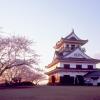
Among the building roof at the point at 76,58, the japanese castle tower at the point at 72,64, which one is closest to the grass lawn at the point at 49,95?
the japanese castle tower at the point at 72,64

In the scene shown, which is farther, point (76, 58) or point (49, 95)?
point (76, 58)

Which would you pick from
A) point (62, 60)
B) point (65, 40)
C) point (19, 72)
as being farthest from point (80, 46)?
point (19, 72)

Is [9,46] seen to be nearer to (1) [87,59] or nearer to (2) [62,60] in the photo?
(2) [62,60]

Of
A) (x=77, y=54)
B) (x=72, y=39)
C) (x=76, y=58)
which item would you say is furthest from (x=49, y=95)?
(x=72, y=39)

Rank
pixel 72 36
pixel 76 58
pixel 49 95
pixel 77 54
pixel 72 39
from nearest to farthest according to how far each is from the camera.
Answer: pixel 49 95
pixel 76 58
pixel 77 54
pixel 72 39
pixel 72 36

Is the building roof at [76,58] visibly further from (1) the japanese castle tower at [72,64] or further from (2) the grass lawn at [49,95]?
(2) the grass lawn at [49,95]

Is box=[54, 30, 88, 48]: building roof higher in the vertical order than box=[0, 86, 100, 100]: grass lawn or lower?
higher

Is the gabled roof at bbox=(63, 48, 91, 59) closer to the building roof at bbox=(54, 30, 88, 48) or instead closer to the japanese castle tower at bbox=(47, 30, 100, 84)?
the japanese castle tower at bbox=(47, 30, 100, 84)

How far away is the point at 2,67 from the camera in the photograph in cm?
3080

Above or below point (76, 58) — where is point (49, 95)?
below

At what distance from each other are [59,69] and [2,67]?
1334 centimetres

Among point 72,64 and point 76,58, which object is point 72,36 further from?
point 72,64

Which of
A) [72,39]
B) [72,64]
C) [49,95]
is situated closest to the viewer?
[49,95]

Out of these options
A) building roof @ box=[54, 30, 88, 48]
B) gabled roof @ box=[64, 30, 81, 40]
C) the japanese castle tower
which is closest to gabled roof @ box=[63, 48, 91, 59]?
the japanese castle tower
